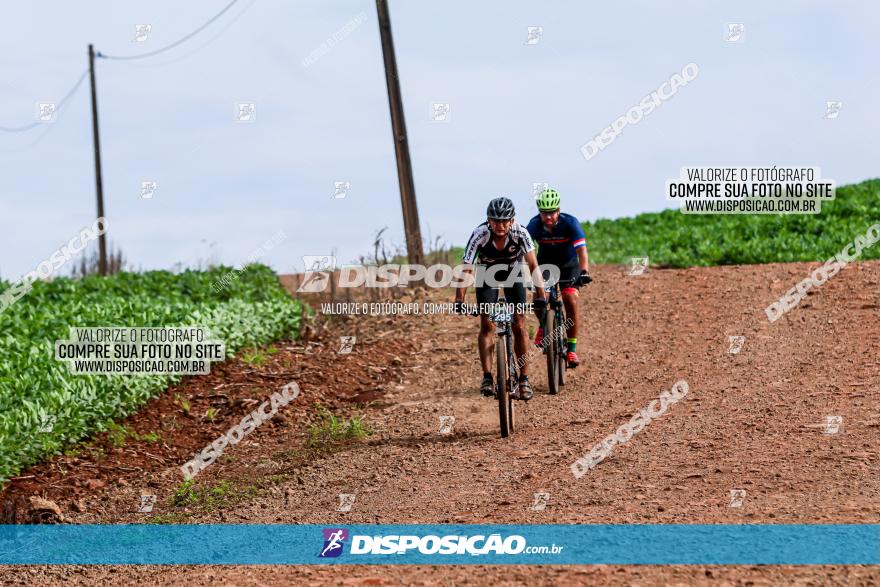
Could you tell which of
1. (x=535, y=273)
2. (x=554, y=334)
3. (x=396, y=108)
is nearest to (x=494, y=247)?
(x=535, y=273)

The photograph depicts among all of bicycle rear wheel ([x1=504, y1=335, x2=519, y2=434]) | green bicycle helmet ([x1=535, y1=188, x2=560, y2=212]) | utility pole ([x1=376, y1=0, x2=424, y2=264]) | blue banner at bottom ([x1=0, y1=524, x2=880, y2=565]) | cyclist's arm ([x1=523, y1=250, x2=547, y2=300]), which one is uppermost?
utility pole ([x1=376, y1=0, x2=424, y2=264])

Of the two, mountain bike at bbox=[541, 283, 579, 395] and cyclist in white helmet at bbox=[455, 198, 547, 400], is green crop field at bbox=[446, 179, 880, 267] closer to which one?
mountain bike at bbox=[541, 283, 579, 395]

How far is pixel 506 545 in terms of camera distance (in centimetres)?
812

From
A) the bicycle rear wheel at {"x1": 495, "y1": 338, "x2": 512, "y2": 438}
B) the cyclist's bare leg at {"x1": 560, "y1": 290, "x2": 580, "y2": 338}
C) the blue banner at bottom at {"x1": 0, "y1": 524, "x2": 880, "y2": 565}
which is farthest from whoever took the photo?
the cyclist's bare leg at {"x1": 560, "y1": 290, "x2": 580, "y2": 338}

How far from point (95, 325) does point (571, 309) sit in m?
8.62

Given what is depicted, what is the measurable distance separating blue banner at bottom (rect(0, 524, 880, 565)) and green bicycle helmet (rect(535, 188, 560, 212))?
552cm

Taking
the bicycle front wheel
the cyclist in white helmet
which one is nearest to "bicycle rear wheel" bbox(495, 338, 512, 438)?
the cyclist in white helmet

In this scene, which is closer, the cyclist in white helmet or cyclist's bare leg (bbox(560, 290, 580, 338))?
the cyclist in white helmet

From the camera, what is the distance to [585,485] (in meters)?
9.70

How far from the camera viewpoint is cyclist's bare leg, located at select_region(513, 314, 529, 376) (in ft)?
37.6

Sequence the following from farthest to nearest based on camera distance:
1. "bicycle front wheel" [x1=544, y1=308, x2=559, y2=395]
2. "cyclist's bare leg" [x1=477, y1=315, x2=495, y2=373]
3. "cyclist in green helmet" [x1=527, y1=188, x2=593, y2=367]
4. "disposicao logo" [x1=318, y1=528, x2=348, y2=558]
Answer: "bicycle front wheel" [x1=544, y1=308, x2=559, y2=395]
"cyclist in green helmet" [x1=527, y1=188, x2=593, y2=367]
"cyclist's bare leg" [x1=477, y1=315, x2=495, y2=373]
"disposicao logo" [x1=318, y1=528, x2=348, y2=558]

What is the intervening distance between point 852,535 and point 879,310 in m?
10.7

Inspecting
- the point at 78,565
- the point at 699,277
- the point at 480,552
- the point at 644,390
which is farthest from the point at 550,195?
the point at 699,277

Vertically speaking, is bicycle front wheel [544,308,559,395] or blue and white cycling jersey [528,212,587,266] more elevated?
blue and white cycling jersey [528,212,587,266]
